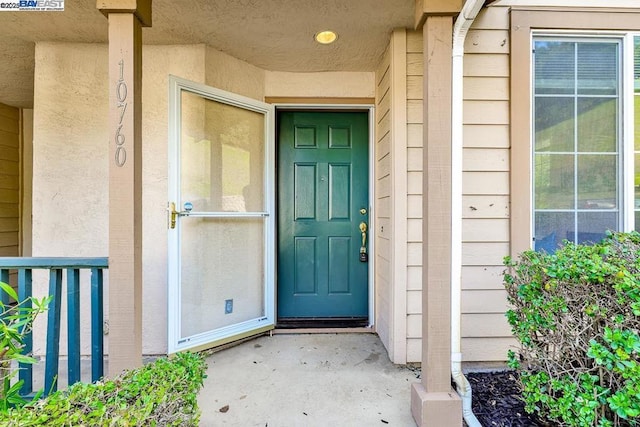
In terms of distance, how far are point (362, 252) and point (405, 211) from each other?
872 millimetres

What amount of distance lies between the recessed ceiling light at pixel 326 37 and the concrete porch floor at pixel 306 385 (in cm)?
229

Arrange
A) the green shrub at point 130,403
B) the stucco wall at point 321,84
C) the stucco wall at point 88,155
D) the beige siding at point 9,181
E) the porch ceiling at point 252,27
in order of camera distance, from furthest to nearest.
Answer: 1. the beige siding at point 9,181
2. the stucco wall at point 321,84
3. the stucco wall at point 88,155
4. the porch ceiling at point 252,27
5. the green shrub at point 130,403

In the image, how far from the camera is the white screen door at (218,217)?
2254 millimetres

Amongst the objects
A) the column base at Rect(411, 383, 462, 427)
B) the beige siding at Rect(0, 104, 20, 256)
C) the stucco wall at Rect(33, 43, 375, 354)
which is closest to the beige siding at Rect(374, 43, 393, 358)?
the column base at Rect(411, 383, 462, 427)

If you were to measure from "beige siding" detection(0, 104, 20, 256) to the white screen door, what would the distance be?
2750mm

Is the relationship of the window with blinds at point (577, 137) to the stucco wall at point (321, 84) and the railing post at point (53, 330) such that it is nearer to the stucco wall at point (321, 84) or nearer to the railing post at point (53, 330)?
the stucco wall at point (321, 84)

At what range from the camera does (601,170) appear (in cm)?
216

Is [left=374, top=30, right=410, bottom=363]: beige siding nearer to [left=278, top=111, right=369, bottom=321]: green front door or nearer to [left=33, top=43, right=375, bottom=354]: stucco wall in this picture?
[left=278, top=111, right=369, bottom=321]: green front door

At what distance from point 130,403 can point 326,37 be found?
2355 millimetres

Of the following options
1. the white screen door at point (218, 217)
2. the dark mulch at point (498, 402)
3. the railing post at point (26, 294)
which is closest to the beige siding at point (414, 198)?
the dark mulch at point (498, 402)

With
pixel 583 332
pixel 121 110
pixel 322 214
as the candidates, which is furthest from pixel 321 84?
pixel 583 332

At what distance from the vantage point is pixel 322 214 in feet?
9.96

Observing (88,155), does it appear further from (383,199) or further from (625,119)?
(625,119)

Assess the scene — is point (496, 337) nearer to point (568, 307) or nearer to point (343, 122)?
point (568, 307)
